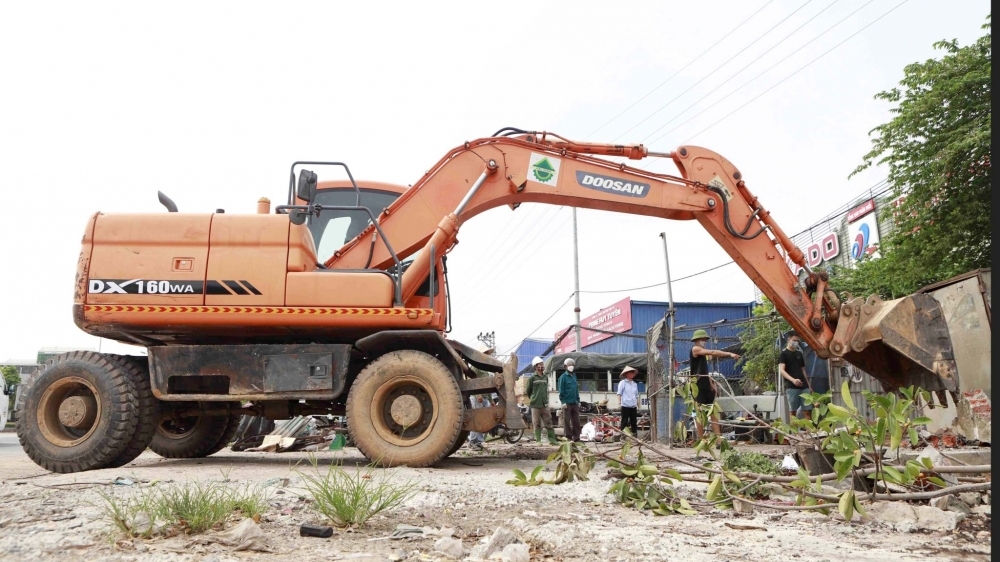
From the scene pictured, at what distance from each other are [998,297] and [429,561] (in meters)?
2.19

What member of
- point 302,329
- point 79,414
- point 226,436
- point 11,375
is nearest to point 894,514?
point 302,329

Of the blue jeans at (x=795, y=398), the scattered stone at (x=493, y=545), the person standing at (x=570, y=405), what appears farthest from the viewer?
the person standing at (x=570, y=405)

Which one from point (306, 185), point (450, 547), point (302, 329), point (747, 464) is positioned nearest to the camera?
point (450, 547)

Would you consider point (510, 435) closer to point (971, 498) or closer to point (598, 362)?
point (598, 362)

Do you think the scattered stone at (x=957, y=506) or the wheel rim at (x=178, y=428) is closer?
the scattered stone at (x=957, y=506)

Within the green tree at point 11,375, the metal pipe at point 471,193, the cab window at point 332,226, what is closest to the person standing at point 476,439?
the cab window at point 332,226

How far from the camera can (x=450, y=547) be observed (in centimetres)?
306

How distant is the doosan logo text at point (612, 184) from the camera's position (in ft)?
26.1

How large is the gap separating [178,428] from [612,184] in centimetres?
608

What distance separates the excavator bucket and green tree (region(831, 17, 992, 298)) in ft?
24.5

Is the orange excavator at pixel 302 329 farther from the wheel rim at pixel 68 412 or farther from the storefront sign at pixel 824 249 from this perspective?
the storefront sign at pixel 824 249

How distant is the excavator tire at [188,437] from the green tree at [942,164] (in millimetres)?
13023

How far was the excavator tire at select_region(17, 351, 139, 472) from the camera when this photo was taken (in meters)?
7.12

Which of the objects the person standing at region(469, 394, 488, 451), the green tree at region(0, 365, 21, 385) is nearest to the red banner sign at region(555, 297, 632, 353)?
the person standing at region(469, 394, 488, 451)
